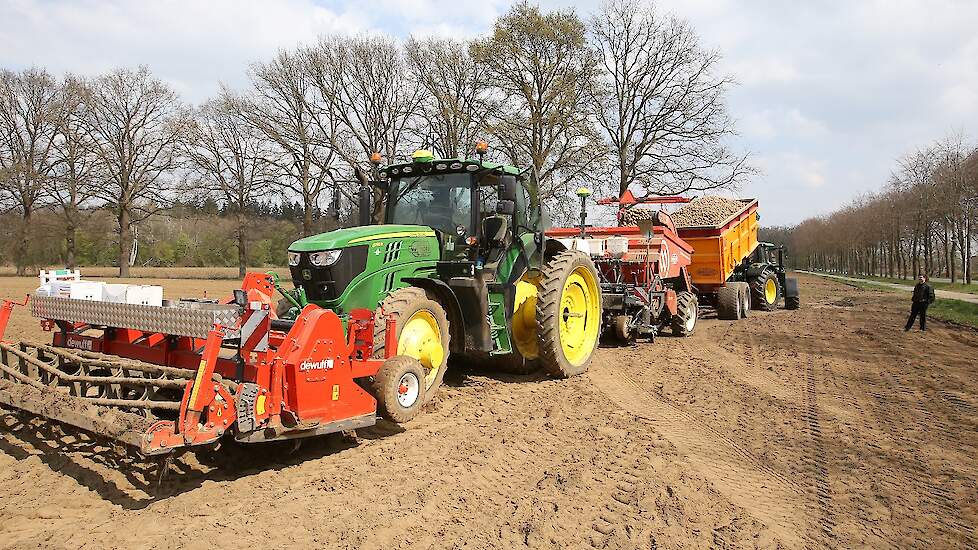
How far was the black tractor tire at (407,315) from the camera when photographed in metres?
5.51

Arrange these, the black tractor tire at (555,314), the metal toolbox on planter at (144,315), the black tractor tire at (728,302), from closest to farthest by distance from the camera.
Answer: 1. the metal toolbox on planter at (144,315)
2. the black tractor tire at (555,314)
3. the black tractor tire at (728,302)

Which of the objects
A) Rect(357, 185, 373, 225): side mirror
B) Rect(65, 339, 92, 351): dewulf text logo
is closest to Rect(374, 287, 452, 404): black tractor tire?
Rect(357, 185, 373, 225): side mirror

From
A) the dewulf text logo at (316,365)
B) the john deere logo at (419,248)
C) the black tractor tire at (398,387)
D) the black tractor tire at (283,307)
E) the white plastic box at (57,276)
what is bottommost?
the black tractor tire at (398,387)

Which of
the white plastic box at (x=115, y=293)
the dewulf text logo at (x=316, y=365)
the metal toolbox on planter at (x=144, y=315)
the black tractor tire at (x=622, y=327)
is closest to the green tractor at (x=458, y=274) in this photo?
the dewulf text logo at (x=316, y=365)

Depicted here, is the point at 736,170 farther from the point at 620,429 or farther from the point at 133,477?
the point at 133,477

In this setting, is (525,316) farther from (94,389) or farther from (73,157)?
(73,157)

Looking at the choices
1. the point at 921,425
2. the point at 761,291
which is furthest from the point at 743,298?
the point at 921,425

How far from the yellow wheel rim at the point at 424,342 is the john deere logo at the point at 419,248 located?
2.89 ft

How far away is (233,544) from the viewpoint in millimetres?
3750

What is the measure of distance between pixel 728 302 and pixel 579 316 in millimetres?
9548

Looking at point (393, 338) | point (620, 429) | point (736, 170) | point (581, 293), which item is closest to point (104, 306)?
point (393, 338)

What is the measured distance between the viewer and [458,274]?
7059 mm

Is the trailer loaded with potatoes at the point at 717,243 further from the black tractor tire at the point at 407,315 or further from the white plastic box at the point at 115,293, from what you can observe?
the white plastic box at the point at 115,293

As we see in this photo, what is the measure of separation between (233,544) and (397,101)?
107ft
